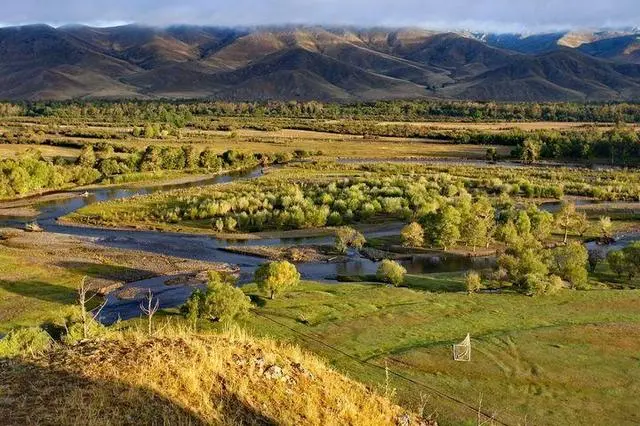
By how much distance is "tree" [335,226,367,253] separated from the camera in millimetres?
58766

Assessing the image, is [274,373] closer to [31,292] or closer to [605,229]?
[31,292]

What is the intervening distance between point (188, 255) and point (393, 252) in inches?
718

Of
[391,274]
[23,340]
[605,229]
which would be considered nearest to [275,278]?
[391,274]

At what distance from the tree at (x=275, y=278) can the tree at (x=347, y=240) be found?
17.0m

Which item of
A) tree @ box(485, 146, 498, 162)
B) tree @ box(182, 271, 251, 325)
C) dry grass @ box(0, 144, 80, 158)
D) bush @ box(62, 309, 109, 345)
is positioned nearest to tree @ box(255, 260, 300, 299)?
tree @ box(182, 271, 251, 325)

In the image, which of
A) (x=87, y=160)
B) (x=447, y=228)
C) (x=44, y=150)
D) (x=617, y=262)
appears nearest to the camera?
(x=617, y=262)

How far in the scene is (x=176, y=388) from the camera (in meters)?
12.6

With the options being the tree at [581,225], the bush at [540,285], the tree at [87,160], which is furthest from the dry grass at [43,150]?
the bush at [540,285]

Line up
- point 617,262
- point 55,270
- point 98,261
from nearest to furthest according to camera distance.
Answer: point 617,262 → point 55,270 → point 98,261

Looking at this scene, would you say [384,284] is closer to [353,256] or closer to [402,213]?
[353,256]

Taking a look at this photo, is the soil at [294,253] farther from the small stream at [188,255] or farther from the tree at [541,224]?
the tree at [541,224]

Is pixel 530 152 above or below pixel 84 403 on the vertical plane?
below

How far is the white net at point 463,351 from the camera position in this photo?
3066cm

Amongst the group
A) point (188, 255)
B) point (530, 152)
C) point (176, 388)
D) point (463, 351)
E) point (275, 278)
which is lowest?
point (188, 255)
